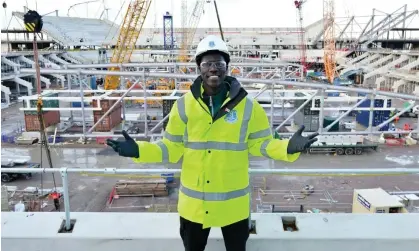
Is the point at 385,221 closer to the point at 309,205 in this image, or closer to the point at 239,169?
the point at 239,169

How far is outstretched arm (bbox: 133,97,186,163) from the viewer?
104 inches

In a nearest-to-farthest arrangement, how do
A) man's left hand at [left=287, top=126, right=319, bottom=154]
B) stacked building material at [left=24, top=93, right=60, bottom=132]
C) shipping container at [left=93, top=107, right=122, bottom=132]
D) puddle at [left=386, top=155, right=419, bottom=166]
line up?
man's left hand at [left=287, top=126, right=319, bottom=154] < puddle at [left=386, top=155, right=419, bottom=166] < shipping container at [left=93, top=107, right=122, bottom=132] < stacked building material at [left=24, top=93, right=60, bottom=132]

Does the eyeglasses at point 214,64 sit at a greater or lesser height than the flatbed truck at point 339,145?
greater

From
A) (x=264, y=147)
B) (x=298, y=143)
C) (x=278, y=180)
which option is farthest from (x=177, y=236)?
(x=278, y=180)

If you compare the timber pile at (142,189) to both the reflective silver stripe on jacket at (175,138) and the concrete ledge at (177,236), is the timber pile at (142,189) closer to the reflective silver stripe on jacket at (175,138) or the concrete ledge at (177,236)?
the concrete ledge at (177,236)

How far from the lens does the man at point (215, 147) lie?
8.38ft

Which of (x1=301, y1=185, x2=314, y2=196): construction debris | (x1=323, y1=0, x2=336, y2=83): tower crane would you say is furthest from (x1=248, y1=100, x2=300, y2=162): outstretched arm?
(x1=323, y1=0, x2=336, y2=83): tower crane

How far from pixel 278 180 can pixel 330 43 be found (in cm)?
3639

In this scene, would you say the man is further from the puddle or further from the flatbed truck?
the puddle

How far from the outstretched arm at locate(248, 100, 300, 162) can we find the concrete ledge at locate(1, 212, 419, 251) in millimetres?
780

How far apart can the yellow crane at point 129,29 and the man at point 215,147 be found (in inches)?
1093

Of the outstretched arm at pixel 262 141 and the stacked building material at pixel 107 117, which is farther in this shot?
the stacked building material at pixel 107 117

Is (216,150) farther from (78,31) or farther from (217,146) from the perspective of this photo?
Result: (78,31)

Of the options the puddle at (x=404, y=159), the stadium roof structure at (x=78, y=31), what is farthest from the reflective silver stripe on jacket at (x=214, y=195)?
the stadium roof structure at (x=78, y=31)
